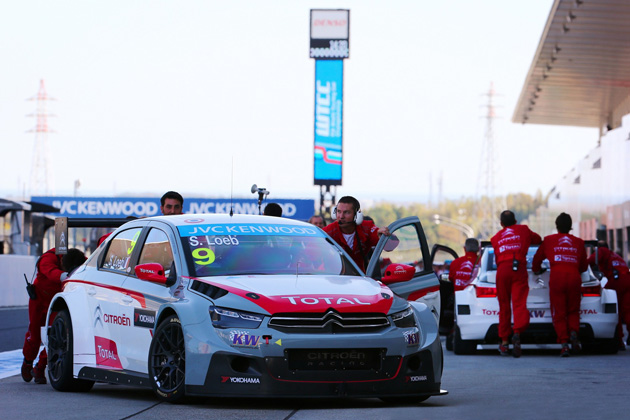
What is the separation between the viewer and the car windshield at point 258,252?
367 inches

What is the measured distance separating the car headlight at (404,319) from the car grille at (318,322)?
0.30m

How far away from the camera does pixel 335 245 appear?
33.1 feet

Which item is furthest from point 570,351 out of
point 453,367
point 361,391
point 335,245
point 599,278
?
point 361,391

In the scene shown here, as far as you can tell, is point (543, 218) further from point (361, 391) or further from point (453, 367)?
point (361, 391)

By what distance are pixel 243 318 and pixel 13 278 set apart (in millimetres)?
24966

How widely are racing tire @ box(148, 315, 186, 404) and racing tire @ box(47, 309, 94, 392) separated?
5.07 feet

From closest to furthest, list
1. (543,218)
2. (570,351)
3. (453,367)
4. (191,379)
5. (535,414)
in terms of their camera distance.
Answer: (535,414) → (191,379) → (453,367) → (570,351) → (543,218)

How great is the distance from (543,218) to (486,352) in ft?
154

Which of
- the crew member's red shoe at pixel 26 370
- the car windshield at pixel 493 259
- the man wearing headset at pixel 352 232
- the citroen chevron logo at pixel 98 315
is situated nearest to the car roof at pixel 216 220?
the citroen chevron logo at pixel 98 315

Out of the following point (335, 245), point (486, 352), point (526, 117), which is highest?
point (526, 117)

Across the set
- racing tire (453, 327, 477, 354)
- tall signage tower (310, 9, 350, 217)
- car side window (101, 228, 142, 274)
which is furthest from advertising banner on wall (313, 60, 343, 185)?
car side window (101, 228, 142, 274)

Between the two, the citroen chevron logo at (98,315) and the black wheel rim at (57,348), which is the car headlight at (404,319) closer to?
the citroen chevron logo at (98,315)

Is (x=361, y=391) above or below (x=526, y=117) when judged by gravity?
below

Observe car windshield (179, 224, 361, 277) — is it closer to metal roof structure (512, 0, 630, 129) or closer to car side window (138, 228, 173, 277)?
car side window (138, 228, 173, 277)
